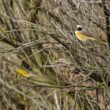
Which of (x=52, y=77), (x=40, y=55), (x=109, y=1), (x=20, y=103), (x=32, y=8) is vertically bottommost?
(x=20, y=103)

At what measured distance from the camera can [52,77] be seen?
609 cm

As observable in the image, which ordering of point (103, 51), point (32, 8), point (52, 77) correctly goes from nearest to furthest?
point (103, 51)
point (32, 8)
point (52, 77)

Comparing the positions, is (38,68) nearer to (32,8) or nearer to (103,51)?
(32,8)

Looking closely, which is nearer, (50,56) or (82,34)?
(82,34)

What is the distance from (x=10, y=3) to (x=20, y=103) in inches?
137

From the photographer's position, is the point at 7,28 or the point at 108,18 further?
the point at 7,28

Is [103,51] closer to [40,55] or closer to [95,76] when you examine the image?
[95,76]

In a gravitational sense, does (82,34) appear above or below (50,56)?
above

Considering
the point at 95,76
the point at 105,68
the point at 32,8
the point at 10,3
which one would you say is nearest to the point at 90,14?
the point at 105,68

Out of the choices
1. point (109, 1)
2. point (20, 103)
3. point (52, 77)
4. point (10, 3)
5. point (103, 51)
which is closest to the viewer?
point (109, 1)

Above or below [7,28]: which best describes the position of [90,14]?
above

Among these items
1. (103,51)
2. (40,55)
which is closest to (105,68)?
(103,51)

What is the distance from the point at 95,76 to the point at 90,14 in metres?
1.05

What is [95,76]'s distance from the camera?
4.21 meters
